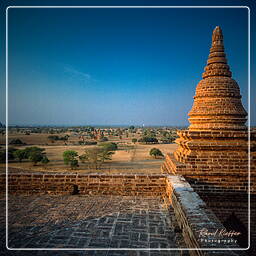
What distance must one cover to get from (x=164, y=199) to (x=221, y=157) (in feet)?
6.58

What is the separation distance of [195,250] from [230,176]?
331 cm

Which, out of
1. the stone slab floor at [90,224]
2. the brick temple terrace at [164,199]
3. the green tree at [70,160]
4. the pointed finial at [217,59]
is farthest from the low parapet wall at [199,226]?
the green tree at [70,160]

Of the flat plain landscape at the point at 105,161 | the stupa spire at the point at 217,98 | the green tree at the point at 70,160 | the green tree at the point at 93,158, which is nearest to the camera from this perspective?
the stupa spire at the point at 217,98

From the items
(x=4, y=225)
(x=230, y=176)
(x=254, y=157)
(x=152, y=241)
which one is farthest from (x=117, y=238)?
(x=254, y=157)

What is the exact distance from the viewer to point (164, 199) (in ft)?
16.4

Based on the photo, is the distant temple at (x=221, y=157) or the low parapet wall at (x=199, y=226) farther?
the distant temple at (x=221, y=157)

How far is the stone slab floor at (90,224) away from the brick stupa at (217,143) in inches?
55.4

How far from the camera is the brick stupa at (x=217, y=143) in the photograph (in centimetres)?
508

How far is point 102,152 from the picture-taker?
31500mm

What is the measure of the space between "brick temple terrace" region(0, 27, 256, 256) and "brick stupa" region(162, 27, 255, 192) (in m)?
0.03

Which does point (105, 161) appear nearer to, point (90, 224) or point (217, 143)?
point (217, 143)

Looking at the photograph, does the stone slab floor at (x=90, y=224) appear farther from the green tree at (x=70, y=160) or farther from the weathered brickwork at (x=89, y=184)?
the green tree at (x=70, y=160)

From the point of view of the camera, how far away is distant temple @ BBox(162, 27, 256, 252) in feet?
16.3

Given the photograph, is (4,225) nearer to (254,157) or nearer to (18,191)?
(18,191)
